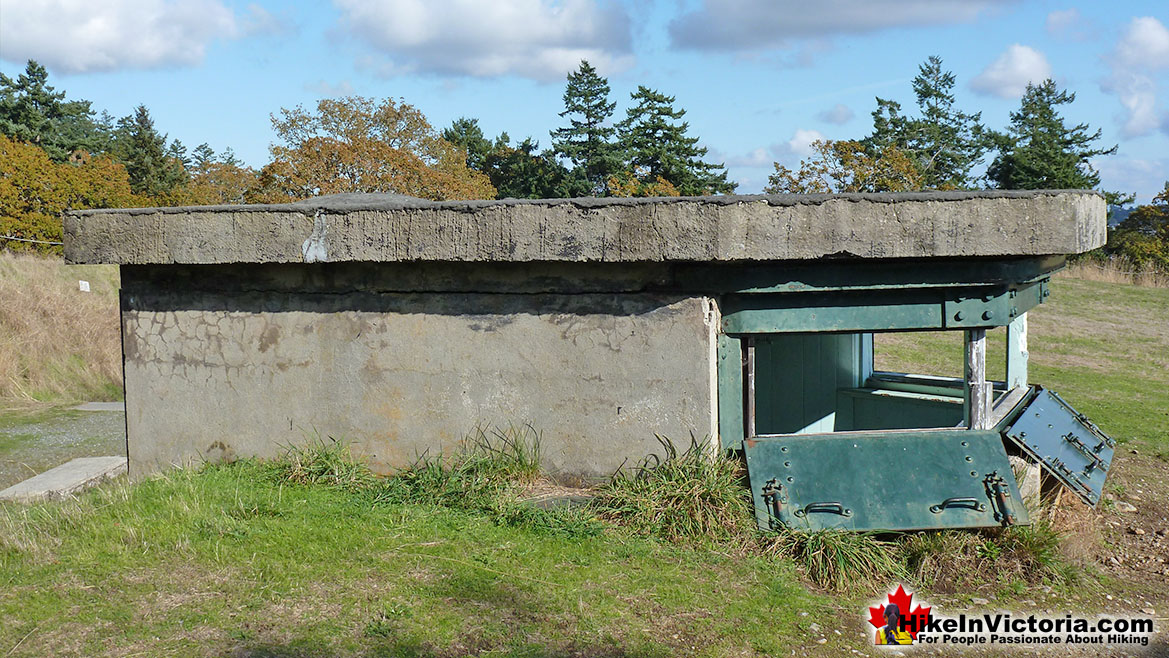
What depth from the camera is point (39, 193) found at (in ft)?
85.5

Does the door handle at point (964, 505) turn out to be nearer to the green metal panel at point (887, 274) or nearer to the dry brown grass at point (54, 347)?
the green metal panel at point (887, 274)

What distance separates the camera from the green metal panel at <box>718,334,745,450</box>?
4.84m

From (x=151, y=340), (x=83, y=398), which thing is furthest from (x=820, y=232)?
(x=83, y=398)

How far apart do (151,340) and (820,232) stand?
153 inches

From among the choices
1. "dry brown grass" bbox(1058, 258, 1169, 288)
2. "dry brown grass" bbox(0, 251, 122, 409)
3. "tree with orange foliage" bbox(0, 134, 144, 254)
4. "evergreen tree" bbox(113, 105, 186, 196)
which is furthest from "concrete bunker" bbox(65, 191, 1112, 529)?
"evergreen tree" bbox(113, 105, 186, 196)

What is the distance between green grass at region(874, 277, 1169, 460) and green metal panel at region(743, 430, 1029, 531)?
11.8 ft

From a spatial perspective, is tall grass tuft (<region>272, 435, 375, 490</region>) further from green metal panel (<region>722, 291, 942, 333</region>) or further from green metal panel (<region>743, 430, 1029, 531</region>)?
green metal panel (<region>722, 291, 942, 333</region>)

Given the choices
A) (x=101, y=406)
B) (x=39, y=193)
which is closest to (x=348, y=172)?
(x=39, y=193)

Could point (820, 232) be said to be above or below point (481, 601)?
above

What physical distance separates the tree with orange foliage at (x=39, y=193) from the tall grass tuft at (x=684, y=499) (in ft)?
79.6

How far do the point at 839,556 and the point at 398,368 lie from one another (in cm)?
253

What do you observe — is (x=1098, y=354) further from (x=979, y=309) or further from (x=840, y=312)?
(x=840, y=312)

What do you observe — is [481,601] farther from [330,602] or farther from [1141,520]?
[1141,520]

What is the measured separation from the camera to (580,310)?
16.0 ft
